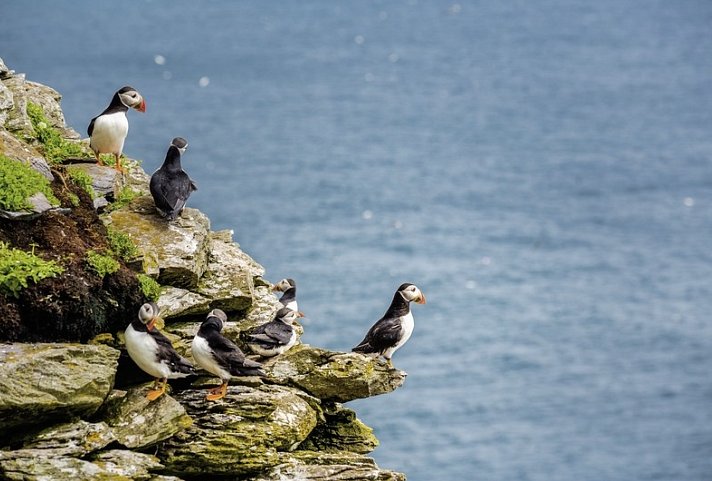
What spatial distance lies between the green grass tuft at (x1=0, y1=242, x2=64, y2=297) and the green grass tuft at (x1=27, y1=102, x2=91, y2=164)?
4.40 m

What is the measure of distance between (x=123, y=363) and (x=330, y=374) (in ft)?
11.2

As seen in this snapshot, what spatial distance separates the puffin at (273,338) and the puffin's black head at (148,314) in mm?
2695

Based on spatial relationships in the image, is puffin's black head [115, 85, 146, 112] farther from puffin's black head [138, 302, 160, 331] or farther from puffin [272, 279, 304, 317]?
puffin's black head [138, 302, 160, 331]

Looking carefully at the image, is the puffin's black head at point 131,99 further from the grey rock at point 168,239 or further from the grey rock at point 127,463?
the grey rock at point 127,463

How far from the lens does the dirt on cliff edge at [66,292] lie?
19.1 m

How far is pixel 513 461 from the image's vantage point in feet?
385

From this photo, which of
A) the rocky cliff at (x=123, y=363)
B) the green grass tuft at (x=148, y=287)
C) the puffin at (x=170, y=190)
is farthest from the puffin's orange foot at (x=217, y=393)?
the puffin at (x=170, y=190)

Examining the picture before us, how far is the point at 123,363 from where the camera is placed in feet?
66.4

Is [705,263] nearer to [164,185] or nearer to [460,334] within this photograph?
[460,334]

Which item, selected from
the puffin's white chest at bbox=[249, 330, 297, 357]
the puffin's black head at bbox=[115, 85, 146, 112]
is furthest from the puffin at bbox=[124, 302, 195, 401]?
the puffin's black head at bbox=[115, 85, 146, 112]

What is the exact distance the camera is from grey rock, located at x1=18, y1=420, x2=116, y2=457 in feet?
57.5

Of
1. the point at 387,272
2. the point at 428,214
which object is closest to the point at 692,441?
the point at 387,272

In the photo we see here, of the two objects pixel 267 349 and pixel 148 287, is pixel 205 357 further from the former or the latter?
pixel 267 349

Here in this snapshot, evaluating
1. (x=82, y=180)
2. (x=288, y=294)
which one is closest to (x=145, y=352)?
(x=82, y=180)
